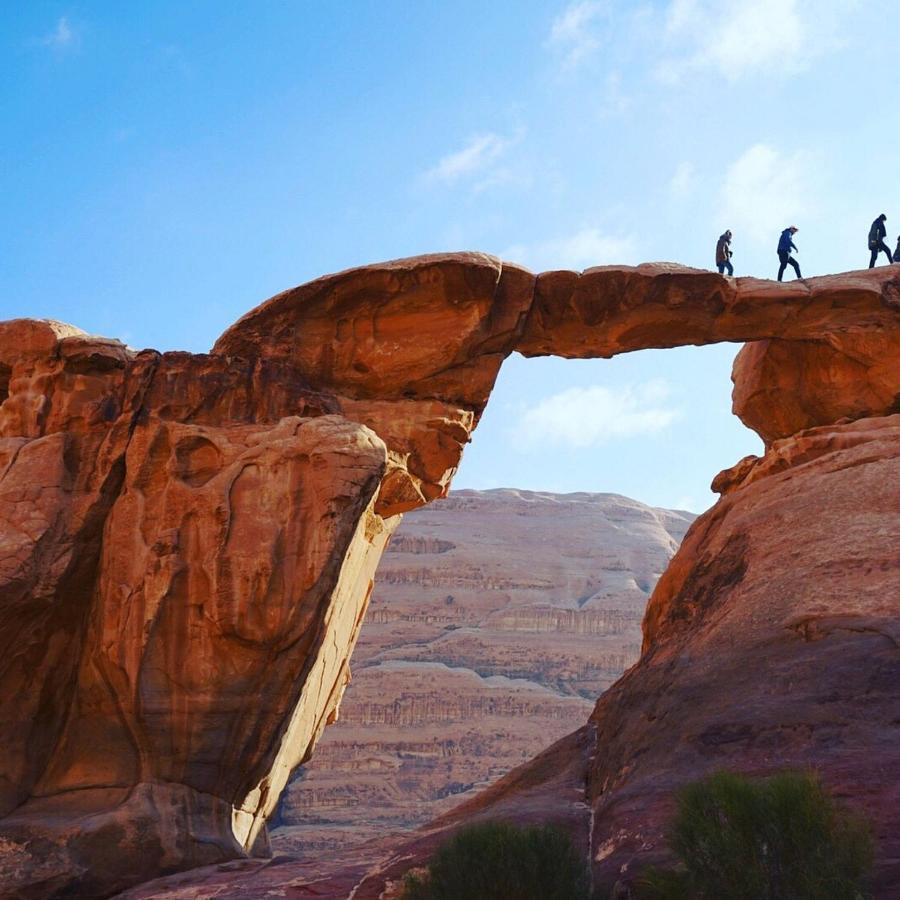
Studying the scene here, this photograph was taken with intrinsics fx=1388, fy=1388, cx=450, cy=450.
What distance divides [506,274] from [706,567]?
650 centimetres

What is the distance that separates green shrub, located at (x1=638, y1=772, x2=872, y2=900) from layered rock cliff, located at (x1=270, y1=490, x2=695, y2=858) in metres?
49.4

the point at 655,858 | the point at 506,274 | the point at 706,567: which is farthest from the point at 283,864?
the point at 506,274

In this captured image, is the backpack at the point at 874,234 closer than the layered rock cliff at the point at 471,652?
Yes

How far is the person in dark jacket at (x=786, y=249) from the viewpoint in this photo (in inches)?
1070

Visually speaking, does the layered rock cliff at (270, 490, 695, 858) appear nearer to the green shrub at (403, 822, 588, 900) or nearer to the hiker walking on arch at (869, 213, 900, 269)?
the hiker walking on arch at (869, 213, 900, 269)

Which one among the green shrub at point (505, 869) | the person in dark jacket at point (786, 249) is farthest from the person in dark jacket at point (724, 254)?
the green shrub at point (505, 869)

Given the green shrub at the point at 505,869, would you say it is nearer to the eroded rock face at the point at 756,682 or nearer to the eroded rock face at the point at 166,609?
the eroded rock face at the point at 756,682

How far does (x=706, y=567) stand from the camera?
68.5 feet

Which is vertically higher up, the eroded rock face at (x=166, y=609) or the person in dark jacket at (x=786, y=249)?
the person in dark jacket at (x=786, y=249)

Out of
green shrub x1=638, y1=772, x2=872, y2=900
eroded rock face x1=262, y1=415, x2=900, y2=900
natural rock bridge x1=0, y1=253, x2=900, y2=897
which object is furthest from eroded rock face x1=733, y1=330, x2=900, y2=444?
green shrub x1=638, y1=772, x2=872, y2=900

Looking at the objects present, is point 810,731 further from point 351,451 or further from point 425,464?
point 425,464

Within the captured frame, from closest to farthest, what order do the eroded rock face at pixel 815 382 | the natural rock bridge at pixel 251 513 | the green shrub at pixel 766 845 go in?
the green shrub at pixel 766 845 < the natural rock bridge at pixel 251 513 < the eroded rock face at pixel 815 382

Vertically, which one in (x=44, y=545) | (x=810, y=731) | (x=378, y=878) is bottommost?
(x=378, y=878)

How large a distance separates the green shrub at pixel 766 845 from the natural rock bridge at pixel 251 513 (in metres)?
4.78
